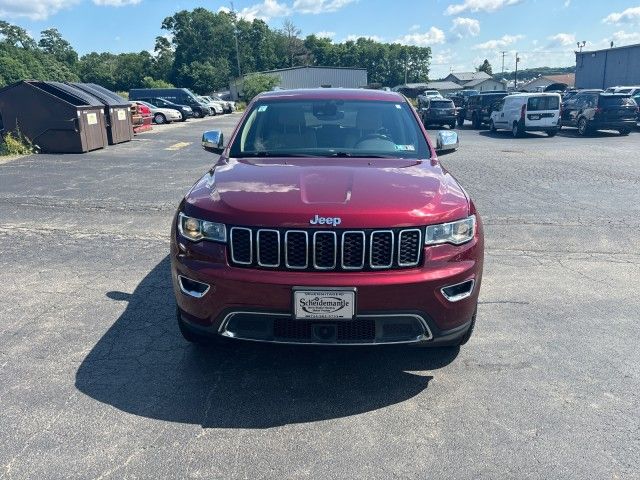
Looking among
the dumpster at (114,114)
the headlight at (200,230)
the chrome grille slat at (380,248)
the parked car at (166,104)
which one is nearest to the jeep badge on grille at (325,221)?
the chrome grille slat at (380,248)

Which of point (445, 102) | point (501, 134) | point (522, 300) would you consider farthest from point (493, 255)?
point (445, 102)

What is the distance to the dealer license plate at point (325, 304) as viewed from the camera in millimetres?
2939

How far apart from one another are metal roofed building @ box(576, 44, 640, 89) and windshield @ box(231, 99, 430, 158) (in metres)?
52.1

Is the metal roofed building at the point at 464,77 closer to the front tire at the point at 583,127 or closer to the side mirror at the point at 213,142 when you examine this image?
the front tire at the point at 583,127

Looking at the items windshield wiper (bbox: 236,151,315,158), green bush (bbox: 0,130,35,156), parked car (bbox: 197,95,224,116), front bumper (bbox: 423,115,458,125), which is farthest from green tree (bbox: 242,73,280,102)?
windshield wiper (bbox: 236,151,315,158)

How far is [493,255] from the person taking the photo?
611cm

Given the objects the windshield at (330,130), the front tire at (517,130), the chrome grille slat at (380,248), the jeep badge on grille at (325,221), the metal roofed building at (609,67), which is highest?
the metal roofed building at (609,67)

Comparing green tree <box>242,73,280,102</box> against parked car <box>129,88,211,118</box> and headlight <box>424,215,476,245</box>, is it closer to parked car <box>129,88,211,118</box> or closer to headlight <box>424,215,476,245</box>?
parked car <box>129,88,211,118</box>

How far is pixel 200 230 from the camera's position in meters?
3.17

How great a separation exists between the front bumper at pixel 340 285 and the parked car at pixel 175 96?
38234 millimetres

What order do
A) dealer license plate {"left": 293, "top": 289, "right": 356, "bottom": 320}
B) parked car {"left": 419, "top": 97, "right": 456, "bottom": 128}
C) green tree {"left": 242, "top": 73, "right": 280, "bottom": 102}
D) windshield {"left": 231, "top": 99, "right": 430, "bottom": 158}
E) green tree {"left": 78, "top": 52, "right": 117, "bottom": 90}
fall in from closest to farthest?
dealer license plate {"left": 293, "top": 289, "right": 356, "bottom": 320} < windshield {"left": 231, "top": 99, "right": 430, "bottom": 158} < parked car {"left": 419, "top": 97, "right": 456, "bottom": 128} < green tree {"left": 242, "top": 73, "right": 280, "bottom": 102} < green tree {"left": 78, "top": 52, "right": 117, "bottom": 90}

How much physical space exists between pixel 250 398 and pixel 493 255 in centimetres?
380

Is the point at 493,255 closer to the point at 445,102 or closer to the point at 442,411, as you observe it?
the point at 442,411

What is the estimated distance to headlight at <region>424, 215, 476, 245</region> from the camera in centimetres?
308
